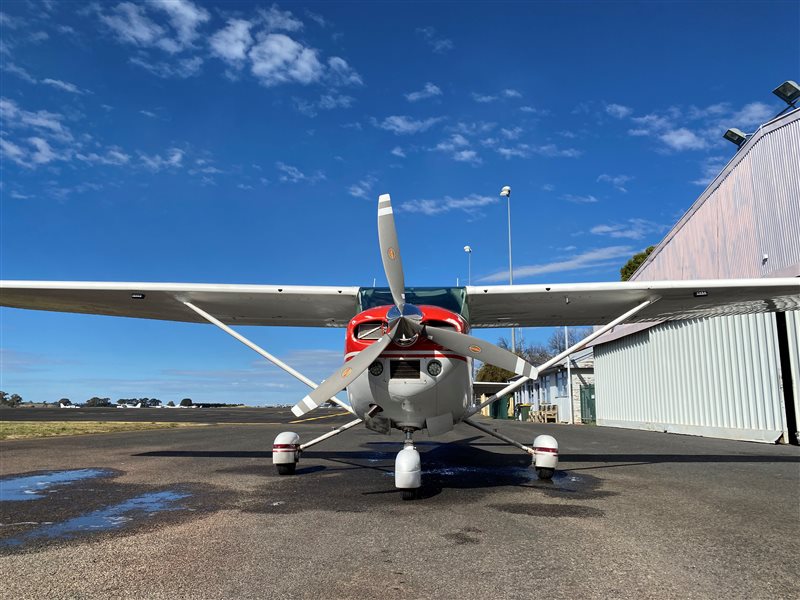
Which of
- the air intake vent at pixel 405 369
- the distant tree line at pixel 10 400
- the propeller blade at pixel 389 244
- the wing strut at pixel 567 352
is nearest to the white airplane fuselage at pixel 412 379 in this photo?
the air intake vent at pixel 405 369

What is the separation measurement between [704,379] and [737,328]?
98.5 inches

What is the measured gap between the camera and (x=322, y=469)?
9328 mm

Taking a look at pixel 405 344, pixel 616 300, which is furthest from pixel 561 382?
pixel 405 344

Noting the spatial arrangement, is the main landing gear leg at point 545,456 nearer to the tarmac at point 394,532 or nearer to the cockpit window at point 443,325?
the tarmac at point 394,532

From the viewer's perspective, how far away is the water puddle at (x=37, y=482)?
663 centimetres

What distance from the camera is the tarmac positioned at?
134 inches

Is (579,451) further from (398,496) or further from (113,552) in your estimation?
(113,552)

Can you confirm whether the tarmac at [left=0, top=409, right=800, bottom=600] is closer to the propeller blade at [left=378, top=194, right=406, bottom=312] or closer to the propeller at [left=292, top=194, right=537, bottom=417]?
the propeller at [left=292, top=194, right=537, bottom=417]

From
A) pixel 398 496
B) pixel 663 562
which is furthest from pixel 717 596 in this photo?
pixel 398 496

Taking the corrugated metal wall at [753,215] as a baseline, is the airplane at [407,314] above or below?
below

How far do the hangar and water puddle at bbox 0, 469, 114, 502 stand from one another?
1594cm

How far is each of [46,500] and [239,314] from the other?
17.2 ft

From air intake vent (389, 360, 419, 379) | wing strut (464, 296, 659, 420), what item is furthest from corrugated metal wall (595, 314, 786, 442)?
air intake vent (389, 360, 419, 379)

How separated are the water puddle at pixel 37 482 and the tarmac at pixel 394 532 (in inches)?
1.8
